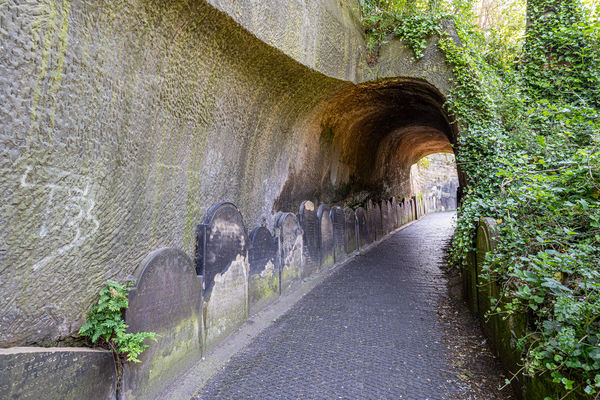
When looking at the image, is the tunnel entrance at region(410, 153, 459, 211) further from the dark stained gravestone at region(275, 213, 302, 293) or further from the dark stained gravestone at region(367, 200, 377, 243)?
the dark stained gravestone at region(275, 213, 302, 293)

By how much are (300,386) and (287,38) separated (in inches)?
144

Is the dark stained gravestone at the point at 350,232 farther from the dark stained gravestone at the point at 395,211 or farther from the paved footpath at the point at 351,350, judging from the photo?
the dark stained gravestone at the point at 395,211

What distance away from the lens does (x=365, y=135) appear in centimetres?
890

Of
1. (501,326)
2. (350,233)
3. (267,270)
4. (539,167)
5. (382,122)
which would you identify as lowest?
(501,326)

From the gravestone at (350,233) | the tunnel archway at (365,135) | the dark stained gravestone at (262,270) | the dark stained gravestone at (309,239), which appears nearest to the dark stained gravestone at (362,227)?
the gravestone at (350,233)

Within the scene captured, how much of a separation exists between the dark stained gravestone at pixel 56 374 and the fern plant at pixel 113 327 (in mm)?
86

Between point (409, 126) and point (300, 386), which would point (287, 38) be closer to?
point (300, 386)

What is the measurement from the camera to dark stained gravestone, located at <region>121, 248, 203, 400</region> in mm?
2332

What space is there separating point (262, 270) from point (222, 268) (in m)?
0.96

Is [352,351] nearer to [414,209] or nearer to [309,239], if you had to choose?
[309,239]

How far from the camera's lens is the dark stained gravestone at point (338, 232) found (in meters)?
6.89

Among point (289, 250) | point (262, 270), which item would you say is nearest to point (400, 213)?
point (289, 250)

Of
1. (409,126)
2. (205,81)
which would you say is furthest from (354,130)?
(205,81)

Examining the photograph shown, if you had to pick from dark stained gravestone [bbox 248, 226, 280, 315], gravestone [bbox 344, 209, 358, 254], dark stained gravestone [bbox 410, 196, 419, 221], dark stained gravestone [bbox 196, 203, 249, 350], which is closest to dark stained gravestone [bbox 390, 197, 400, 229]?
dark stained gravestone [bbox 410, 196, 419, 221]
